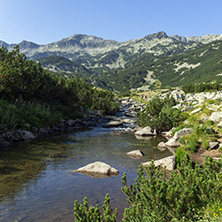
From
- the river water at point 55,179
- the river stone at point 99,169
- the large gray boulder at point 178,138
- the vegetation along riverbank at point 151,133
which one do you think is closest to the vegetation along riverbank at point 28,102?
the vegetation along riverbank at point 151,133

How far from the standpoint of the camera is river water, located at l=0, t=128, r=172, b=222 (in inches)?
311

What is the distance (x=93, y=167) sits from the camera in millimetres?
12461

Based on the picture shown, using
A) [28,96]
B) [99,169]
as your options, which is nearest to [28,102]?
[28,96]

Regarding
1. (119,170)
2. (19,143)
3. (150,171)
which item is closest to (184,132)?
(119,170)

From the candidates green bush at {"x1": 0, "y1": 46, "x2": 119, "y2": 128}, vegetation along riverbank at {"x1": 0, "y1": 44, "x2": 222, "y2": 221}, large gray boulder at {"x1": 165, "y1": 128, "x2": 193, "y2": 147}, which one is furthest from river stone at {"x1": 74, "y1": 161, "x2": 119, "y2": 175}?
green bush at {"x1": 0, "y1": 46, "x2": 119, "y2": 128}

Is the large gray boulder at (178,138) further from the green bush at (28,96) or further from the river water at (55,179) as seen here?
the green bush at (28,96)

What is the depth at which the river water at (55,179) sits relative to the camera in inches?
311

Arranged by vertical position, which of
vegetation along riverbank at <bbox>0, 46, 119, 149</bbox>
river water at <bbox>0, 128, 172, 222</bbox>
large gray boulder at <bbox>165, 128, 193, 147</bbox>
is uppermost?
vegetation along riverbank at <bbox>0, 46, 119, 149</bbox>

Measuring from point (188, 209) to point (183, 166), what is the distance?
1.99 m

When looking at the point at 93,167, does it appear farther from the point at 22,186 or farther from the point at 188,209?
→ the point at 188,209

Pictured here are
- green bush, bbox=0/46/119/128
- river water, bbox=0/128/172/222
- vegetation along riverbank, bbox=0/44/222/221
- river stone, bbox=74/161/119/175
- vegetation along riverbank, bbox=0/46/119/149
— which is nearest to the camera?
vegetation along riverbank, bbox=0/44/222/221

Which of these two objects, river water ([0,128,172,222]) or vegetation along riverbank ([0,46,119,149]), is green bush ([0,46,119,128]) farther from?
river water ([0,128,172,222])

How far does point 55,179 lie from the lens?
36.7 feet

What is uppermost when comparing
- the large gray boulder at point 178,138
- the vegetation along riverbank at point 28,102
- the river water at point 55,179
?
the vegetation along riverbank at point 28,102
